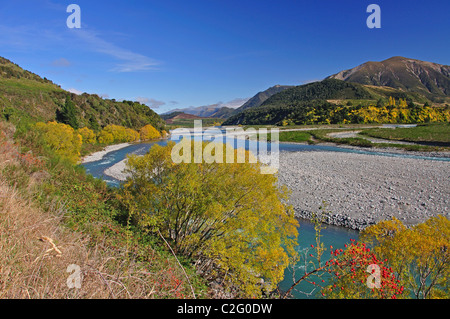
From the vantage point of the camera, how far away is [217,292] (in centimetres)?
929

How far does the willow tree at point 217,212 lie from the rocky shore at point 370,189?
733 cm

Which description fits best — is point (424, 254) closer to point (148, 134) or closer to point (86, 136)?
point (86, 136)

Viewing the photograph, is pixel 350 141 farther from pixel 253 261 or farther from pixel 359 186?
pixel 253 261

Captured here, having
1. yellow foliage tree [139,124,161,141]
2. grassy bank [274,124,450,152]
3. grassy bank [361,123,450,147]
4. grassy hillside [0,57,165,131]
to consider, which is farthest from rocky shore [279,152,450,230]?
yellow foliage tree [139,124,161,141]

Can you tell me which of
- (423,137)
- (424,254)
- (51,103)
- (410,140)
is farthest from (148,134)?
(424,254)

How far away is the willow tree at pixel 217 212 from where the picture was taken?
9.81 meters

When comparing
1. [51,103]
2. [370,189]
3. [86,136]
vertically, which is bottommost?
[370,189]

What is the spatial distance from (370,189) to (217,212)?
16.0 m

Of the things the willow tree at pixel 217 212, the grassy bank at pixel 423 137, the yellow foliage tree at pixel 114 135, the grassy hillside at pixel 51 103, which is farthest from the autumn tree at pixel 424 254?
the yellow foliage tree at pixel 114 135

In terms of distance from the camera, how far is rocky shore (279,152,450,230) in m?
15.5

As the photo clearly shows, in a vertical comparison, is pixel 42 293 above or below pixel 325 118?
below

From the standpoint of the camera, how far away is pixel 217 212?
9.58m
